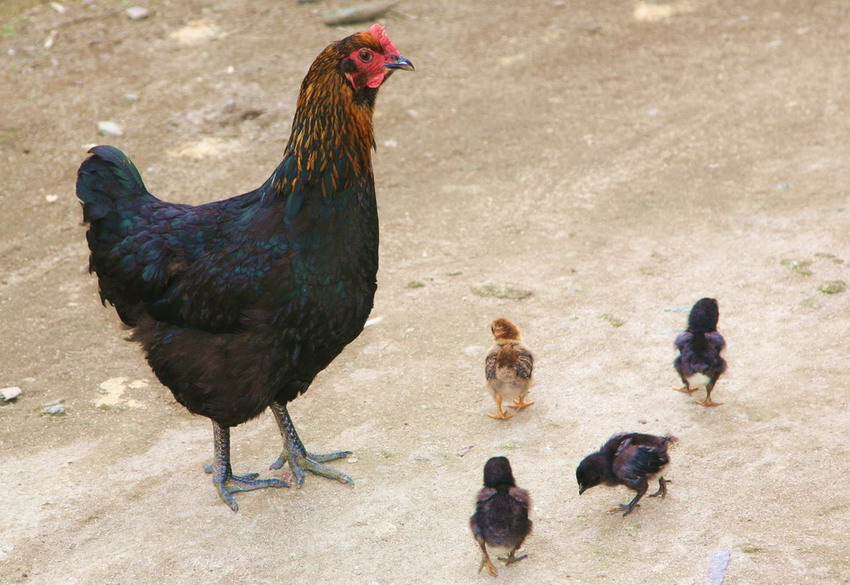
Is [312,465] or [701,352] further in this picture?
[701,352]

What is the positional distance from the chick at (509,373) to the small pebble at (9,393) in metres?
3.52

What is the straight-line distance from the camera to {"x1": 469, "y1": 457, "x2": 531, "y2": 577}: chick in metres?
4.90

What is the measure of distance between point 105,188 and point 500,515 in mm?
3094

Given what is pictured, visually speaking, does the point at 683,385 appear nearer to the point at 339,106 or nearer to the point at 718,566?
the point at 718,566

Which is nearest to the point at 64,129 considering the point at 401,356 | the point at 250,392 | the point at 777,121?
the point at 401,356

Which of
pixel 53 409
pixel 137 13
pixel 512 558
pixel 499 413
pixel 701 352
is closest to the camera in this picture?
pixel 512 558

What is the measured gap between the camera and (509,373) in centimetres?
623

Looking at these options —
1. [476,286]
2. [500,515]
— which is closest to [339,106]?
[500,515]

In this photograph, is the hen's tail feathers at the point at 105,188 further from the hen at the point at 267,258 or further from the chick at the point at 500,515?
the chick at the point at 500,515

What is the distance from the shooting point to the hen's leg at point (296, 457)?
601cm

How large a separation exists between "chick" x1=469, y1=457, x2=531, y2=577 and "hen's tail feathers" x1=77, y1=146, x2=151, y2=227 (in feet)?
9.00

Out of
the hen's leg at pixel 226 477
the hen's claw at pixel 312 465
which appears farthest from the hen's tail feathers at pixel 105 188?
the hen's claw at pixel 312 465

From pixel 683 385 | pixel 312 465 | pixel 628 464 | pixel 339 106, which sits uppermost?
pixel 339 106

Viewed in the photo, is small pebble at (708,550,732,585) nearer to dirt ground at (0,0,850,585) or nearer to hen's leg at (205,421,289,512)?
dirt ground at (0,0,850,585)
